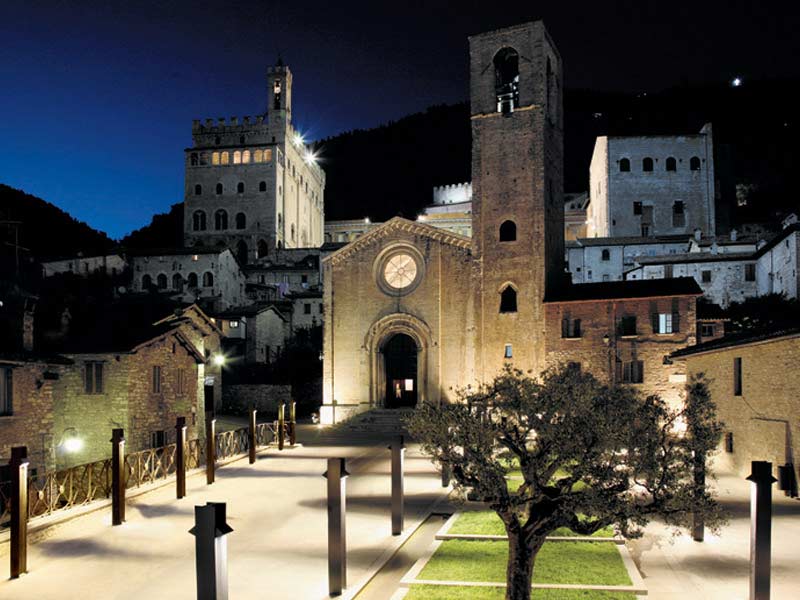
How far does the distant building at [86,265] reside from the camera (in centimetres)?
6025

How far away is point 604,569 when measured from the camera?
477 inches

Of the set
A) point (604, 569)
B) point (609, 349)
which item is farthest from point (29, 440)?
point (609, 349)

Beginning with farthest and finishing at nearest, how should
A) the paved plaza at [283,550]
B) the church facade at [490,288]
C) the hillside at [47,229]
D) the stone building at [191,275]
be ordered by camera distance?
1. the hillside at [47,229]
2. the stone building at [191,275]
3. the church facade at [490,288]
4. the paved plaza at [283,550]

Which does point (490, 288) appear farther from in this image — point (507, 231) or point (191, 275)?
point (191, 275)

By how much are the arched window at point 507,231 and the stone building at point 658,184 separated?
28.4 m

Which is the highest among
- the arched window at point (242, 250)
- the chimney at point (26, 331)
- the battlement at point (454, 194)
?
the battlement at point (454, 194)

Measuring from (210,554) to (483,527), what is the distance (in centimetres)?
874

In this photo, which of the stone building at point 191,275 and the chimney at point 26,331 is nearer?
the chimney at point 26,331

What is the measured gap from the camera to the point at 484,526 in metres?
15.5

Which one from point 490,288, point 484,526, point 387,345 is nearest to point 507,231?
point 490,288

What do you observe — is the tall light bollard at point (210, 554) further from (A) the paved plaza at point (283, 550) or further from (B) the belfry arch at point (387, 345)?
(B) the belfry arch at point (387, 345)

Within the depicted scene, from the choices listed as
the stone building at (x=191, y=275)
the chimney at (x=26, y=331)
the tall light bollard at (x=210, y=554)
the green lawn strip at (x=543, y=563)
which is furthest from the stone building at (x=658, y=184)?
the tall light bollard at (x=210, y=554)

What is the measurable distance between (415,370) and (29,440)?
2353 centimetres

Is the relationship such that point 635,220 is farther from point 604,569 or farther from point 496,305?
point 604,569
